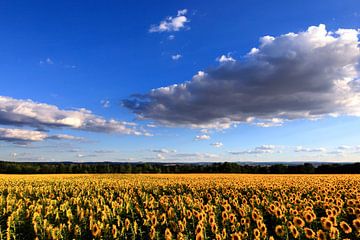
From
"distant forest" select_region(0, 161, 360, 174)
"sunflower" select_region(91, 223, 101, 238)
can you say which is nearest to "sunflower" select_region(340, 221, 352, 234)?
"sunflower" select_region(91, 223, 101, 238)

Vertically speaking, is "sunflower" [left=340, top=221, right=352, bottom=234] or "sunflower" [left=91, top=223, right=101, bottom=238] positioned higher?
"sunflower" [left=340, top=221, right=352, bottom=234]

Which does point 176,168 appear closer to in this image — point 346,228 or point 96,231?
point 96,231

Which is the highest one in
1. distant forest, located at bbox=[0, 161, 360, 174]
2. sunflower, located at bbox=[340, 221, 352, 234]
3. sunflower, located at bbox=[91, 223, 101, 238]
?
distant forest, located at bbox=[0, 161, 360, 174]

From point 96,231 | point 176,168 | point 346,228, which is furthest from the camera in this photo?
point 176,168

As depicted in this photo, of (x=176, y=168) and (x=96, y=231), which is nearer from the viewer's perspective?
(x=96, y=231)

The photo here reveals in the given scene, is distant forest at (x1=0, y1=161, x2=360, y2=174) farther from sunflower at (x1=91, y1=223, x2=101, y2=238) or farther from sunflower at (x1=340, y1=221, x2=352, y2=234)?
sunflower at (x1=91, y1=223, x2=101, y2=238)

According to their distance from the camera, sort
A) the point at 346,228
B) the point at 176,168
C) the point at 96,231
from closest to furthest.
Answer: the point at 346,228, the point at 96,231, the point at 176,168

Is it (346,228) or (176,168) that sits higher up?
(176,168)

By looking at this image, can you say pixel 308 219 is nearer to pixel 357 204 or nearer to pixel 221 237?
pixel 221 237

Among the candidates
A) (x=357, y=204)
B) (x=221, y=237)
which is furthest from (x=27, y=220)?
(x=357, y=204)

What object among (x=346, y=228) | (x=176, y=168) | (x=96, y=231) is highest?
(x=176, y=168)

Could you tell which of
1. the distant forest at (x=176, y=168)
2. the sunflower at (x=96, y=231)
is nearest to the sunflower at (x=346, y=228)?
the sunflower at (x=96, y=231)

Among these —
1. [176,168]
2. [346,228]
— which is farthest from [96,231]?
[176,168]

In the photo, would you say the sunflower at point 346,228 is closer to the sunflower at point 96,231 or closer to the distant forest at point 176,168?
the sunflower at point 96,231
